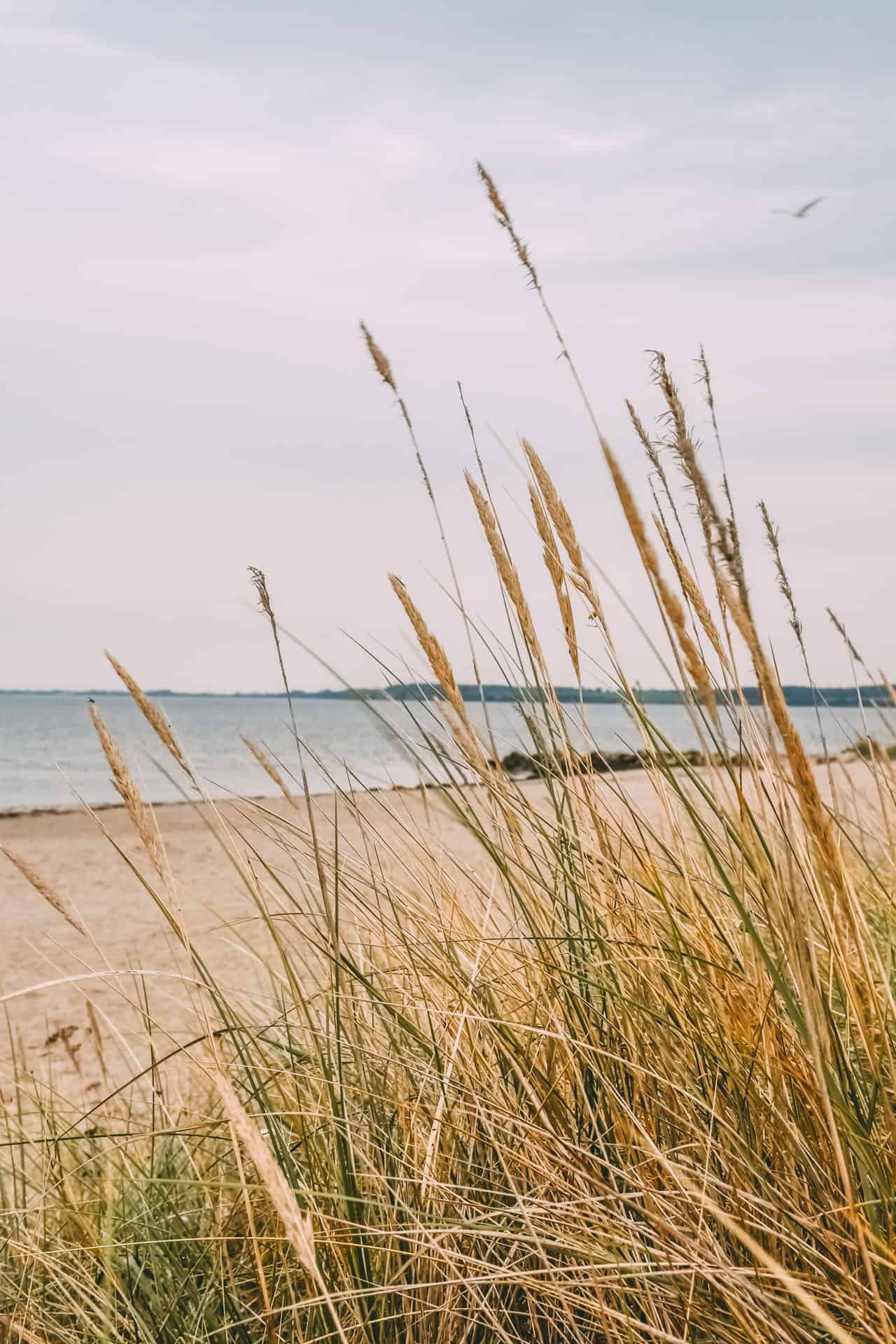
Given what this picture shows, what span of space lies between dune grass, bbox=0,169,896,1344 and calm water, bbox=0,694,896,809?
18 centimetres

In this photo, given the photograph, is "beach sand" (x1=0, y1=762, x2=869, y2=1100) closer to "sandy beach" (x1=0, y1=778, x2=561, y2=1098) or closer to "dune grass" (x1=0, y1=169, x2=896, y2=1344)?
"sandy beach" (x1=0, y1=778, x2=561, y2=1098)

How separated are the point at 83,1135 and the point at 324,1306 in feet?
1.43

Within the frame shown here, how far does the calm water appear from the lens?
192 cm

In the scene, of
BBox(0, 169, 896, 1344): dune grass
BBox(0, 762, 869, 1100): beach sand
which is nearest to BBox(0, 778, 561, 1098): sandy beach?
BBox(0, 762, 869, 1100): beach sand

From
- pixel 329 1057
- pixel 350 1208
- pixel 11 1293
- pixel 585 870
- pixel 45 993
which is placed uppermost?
pixel 585 870

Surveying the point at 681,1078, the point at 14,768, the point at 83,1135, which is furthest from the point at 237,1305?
the point at 14,768

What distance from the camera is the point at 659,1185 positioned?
49.0 inches

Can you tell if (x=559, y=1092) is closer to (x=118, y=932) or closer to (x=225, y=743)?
(x=118, y=932)

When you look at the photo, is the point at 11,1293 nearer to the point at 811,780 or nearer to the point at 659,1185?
the point at 659,1185

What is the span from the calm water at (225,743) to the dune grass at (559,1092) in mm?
184

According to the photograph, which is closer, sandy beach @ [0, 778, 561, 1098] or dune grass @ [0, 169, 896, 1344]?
dune grass @ [0, 169, 896, 1344]

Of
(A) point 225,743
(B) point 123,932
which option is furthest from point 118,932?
(A) point 225,743

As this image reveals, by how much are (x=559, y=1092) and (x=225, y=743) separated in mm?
53754

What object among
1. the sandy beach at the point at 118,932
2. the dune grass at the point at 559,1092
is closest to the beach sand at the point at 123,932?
the sandy beach at the point at 118,932
